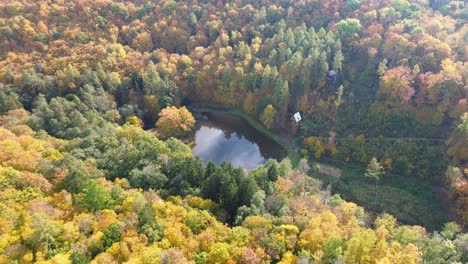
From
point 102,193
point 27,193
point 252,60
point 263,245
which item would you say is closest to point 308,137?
point 252,60

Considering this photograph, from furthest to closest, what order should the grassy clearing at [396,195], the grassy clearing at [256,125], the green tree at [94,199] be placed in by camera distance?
the grassy clearing at [256,125], the grassy clearing at [396,195], the green tree at [94,199]

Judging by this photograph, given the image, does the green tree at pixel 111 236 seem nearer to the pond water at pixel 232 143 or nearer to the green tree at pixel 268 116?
the pond water at pixel 232 143

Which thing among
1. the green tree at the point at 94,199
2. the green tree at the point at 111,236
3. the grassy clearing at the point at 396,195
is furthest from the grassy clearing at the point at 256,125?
the green tree at the point at 111,236

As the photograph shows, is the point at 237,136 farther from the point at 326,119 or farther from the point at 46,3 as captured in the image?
the point at 46,3

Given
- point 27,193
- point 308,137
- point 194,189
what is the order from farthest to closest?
point 308,137 → point 194,189 → point 27,193

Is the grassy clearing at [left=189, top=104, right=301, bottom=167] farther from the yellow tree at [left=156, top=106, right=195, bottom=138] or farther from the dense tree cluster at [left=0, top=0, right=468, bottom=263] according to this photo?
the yellow tree at [left=156, top=106, right=195, bottom=138]
